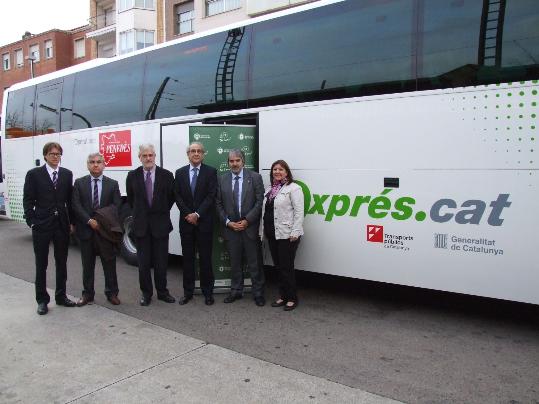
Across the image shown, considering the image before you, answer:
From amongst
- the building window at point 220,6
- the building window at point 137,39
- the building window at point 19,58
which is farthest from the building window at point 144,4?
the building window at point 19,58

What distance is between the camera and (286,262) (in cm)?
553

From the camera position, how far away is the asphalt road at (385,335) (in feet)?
12.3

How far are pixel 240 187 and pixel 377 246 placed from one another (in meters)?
1.77

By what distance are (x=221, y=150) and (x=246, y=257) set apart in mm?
1432

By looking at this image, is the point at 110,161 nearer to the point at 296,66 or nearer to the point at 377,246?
the point at 296,66

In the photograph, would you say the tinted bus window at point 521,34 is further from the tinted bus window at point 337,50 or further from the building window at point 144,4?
the building window at point 144,4

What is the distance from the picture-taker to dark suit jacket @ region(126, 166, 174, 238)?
5781 mm

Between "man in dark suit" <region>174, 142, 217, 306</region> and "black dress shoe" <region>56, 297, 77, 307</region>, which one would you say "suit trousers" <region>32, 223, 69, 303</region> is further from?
"man in dark suit" <region>174, 142, 217, 306</region>

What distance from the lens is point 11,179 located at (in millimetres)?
11062

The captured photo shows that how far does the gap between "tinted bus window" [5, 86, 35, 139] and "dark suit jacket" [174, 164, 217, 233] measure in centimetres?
617

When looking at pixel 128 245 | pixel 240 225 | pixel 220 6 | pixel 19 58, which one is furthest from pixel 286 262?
pixel 19 58

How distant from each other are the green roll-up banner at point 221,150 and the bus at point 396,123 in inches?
2.6

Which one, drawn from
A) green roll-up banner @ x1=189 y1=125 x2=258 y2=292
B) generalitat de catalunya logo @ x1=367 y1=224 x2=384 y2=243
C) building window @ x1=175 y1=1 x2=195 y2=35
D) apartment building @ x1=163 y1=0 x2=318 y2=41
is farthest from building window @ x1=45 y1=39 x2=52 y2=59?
generalitat de catalunya logo @ x1=367 y1=224 x2=384 y2=243

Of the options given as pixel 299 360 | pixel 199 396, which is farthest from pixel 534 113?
pixel 199 396
